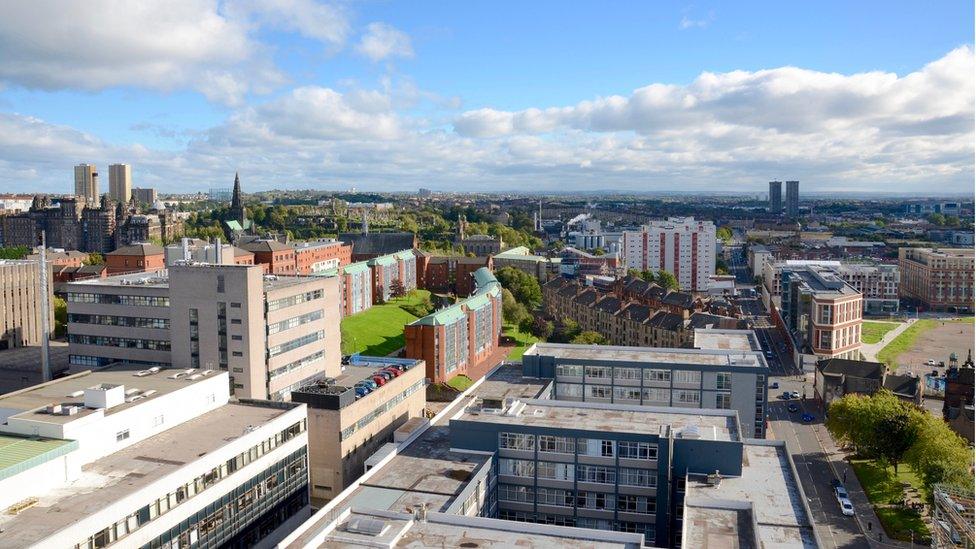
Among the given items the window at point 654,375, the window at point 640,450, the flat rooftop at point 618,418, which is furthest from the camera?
the window at point 654,375

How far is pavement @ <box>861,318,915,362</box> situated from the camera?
91.4 meters

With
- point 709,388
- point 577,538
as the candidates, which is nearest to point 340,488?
point 577,538

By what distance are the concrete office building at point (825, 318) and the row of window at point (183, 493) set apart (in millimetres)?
64862

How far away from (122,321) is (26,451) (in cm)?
1870

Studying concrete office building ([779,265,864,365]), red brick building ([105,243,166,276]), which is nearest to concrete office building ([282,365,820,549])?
concrete office building ([779,265,864,365])

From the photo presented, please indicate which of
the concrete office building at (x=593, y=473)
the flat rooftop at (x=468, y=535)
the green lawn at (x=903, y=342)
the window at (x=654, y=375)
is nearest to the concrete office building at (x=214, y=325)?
the concrete office building at (x=593, y=473)

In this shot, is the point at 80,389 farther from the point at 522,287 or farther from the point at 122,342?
the point at 522,287

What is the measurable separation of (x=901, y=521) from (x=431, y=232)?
133 meters

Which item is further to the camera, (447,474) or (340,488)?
(340,488)

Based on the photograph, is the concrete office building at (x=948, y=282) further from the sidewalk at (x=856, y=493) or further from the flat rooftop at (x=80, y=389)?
the flat rooftop at (x=80, y=389)

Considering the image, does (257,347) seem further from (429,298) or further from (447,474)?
(429,298)

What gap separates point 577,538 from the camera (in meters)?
24.6

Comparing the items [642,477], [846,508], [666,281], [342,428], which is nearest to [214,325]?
[342,428]

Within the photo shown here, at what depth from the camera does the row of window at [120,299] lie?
147 ft
